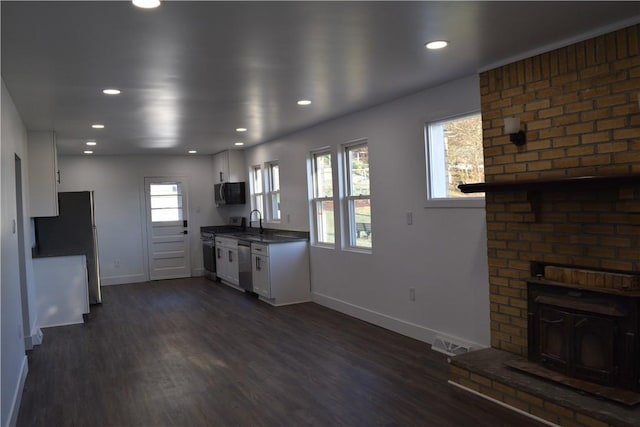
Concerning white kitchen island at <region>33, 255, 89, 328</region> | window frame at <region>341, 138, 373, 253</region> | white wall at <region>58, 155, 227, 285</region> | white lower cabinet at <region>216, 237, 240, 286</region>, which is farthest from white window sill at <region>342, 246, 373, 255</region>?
white wall at <region>58, 155, 227, 285</region>

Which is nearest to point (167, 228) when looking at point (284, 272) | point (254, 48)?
point (284, 272)

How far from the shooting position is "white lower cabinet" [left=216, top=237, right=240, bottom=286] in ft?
26.2

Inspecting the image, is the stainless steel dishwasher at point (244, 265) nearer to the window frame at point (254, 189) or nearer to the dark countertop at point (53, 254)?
the window frame at point (254, 189)

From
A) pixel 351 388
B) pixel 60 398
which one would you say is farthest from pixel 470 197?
pixel 60 398

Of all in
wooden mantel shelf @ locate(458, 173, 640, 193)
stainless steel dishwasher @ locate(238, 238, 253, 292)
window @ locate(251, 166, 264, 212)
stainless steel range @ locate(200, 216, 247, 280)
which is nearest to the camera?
wooden mantel shelf @ locate(458, 173, 640, 193)

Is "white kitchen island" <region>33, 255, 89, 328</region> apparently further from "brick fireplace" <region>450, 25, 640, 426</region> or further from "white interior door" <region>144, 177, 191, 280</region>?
"brick fireplace" <region>450, 25, 640, 426</region>

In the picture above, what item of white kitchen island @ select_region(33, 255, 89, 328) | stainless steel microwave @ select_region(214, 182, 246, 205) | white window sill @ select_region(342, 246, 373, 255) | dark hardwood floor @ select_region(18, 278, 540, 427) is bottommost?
dark hardwood floor @ select_region(18, 278, 540, 427)

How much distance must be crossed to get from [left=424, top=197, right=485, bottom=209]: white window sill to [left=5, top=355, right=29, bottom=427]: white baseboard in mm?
3547

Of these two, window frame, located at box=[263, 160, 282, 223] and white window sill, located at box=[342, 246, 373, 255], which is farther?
window frame, located at box=[263, 160, 282, 223]

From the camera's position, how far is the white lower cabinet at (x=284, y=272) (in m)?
6.66

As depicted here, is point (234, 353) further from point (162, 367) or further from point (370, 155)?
point (370, 155)

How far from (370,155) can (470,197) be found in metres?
1.51

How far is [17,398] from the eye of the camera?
3518 millimetres

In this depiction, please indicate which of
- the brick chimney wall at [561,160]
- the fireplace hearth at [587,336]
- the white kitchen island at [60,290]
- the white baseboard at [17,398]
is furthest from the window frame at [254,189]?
the fireplace hearth at [587,336]
